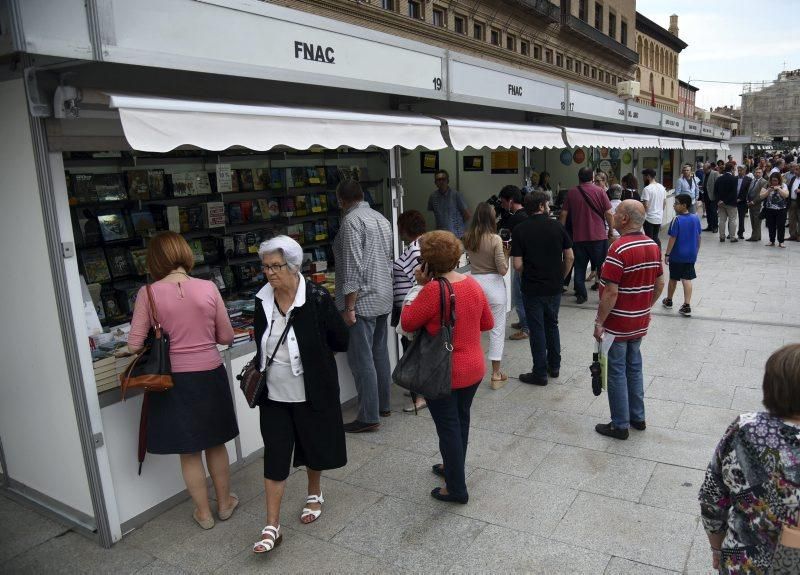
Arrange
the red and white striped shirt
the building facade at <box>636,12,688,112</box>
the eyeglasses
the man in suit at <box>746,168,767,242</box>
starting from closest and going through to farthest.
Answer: the eyeglasses → the red and white striped shirt → the man in suit at <box>746,168,767,242</box> → the building facade at <box>636,12,688,112</box>

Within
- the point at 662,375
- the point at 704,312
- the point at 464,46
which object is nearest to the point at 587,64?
the point at 464,46

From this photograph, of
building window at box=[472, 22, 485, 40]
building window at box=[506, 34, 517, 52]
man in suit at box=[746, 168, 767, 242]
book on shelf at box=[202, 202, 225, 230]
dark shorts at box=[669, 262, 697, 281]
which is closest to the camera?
book on shelf at box=[202, 202, 225, 230]

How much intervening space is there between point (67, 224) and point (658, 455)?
3918mm

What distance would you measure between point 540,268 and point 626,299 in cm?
132

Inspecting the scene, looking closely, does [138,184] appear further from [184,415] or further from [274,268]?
[274,268]

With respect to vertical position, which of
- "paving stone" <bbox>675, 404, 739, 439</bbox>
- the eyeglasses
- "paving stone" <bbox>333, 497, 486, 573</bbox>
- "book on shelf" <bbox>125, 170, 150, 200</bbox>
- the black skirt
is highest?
"book on shelf" <bbox>125, 170, 150, 200</bbox>

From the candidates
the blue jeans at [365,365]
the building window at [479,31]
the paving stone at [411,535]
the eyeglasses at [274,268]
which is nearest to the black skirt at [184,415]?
the eyeglasses at [274,268]

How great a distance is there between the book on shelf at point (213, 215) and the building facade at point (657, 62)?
163 ft

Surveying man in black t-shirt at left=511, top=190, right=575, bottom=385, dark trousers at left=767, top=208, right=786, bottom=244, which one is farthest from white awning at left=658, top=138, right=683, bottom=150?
man in black t-shirt at left=511, top=190, right=575, bottom=385

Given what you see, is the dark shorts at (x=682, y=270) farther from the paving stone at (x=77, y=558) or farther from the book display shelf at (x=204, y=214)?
the paving stone at (x=77, y=558)

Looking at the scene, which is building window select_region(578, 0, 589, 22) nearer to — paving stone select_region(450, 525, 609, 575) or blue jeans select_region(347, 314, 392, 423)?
blue jeans select_region(347, 314, 392, 423)

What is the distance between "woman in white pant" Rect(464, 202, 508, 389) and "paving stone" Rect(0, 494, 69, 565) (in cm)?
355

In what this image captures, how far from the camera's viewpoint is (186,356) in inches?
133

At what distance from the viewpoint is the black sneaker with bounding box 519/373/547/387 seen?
18.5 feet
